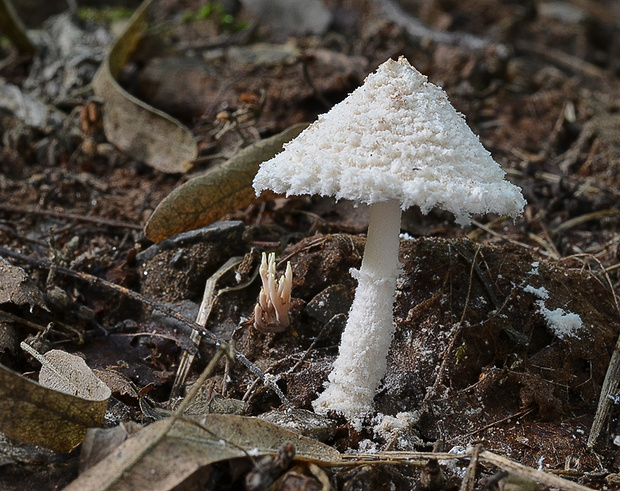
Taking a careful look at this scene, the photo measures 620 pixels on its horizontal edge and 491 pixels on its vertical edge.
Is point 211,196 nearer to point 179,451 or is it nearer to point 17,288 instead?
point 17,288

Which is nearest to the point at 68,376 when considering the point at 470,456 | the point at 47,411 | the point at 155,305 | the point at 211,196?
the point at 47,411

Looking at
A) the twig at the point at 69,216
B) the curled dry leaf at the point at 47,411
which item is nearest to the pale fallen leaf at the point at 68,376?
the curled dry leaf at the point at 47,411

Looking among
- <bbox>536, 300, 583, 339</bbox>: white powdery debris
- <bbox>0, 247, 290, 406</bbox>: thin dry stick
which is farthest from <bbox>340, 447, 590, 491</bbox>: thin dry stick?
<bbox>536, 300, 583, 339</bbox>: white powdery debris

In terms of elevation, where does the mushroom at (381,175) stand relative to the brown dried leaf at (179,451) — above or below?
above

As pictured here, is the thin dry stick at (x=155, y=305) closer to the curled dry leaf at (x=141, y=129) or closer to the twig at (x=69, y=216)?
the twig at (x=69, y=216)

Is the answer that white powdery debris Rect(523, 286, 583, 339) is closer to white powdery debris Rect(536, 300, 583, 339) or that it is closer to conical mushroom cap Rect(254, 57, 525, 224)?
white powdery debris Rect(536, 300, 583, 339)

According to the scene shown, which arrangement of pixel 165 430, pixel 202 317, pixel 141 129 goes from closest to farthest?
pixel 165 430 → pixel 202 317 → pixel 141 129
